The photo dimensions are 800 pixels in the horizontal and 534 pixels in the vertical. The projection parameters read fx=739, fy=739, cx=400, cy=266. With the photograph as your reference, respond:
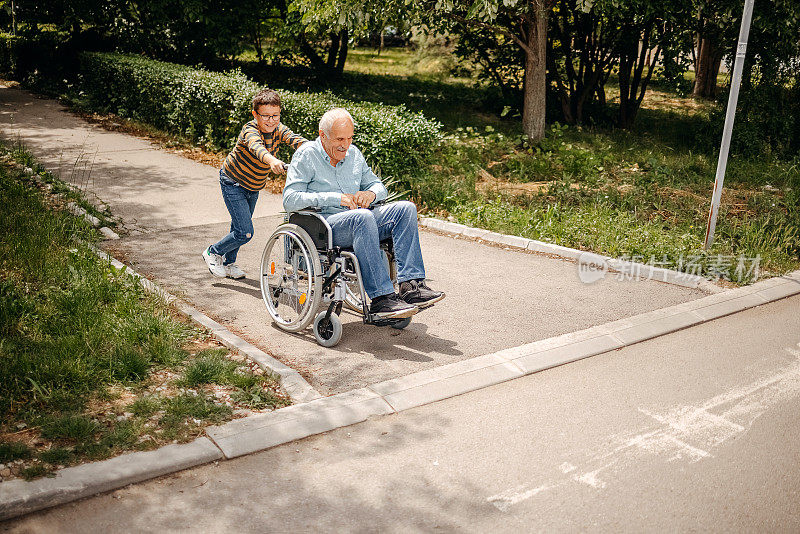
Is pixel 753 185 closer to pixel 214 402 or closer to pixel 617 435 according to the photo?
pixel 617 435

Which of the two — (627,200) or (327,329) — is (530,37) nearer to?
(627,200)

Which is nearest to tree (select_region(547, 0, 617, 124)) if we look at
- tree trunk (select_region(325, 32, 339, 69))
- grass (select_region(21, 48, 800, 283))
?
grass (select_region(21, 48, 800, 283))

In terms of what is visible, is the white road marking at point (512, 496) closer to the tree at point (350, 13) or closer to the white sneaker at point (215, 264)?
the white sneaker at point (215, 264)

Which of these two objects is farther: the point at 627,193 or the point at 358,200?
the point at 627,193

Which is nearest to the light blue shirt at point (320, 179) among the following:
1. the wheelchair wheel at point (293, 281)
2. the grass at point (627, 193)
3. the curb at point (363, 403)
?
the wheelchair wheel at point (293, 281)

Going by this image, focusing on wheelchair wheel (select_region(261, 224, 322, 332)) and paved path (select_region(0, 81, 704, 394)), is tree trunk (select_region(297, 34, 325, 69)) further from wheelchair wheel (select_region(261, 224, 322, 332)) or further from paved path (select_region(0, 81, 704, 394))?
wheelchair wheel (select_region(261, 224, 322, 332))

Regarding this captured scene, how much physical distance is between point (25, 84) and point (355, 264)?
16.8 meters

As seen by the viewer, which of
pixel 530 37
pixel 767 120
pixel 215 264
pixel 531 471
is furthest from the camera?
pixel 767 120

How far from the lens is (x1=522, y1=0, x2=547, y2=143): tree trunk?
12.9 meters

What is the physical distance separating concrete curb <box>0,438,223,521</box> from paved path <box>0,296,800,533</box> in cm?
5

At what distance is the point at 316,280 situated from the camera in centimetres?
516

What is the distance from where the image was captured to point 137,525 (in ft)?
11.0

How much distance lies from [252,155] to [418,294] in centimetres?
215

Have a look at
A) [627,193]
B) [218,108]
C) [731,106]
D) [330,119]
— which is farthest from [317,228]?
[218,108]
